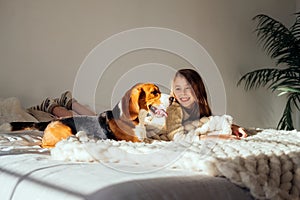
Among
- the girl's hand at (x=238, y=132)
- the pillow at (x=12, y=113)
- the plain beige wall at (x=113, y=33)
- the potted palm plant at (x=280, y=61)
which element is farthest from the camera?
the potted palm plant at (x=280, y=61)

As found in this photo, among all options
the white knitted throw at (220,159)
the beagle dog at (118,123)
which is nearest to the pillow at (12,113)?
the beagle dog at (118,123)

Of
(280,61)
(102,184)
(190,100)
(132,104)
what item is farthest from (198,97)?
(280,61)

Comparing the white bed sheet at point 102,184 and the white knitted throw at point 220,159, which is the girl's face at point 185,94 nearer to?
the white knitted throw at point 220,159

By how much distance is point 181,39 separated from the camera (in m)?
3.49

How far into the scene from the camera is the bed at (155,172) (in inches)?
37.2

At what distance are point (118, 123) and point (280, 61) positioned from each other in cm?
257

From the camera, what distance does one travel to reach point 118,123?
1595 millimetres

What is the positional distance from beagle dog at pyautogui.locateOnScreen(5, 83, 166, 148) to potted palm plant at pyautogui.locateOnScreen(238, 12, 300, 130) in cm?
230

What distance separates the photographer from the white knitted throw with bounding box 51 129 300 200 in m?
1.04

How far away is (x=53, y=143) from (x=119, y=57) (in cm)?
162

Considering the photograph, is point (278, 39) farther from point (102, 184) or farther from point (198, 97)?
point (102, 184)

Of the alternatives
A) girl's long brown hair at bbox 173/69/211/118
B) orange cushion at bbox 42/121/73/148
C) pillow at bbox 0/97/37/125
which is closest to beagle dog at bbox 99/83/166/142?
orange cushion at bbox 42/121/73/148

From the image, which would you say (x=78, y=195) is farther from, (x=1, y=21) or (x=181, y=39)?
(x=181, y=39)

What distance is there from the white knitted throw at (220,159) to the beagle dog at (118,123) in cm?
30
